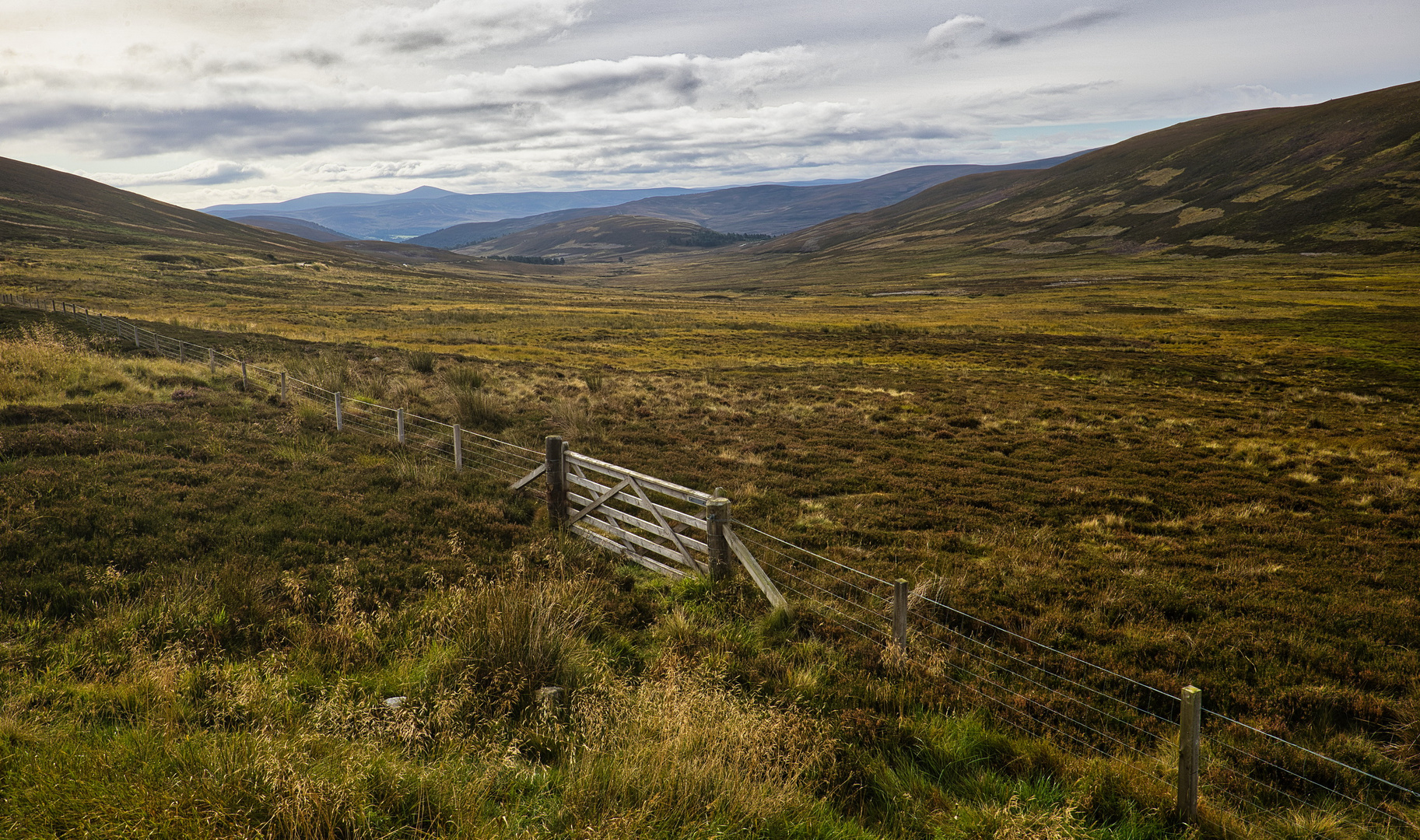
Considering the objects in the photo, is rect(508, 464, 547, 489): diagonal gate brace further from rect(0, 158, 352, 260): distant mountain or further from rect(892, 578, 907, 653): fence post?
rect(0, 158, 352, 260): distant mountain

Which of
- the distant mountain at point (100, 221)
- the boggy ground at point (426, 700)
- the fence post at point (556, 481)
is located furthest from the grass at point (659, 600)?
the distant mountain at point (100, 221)

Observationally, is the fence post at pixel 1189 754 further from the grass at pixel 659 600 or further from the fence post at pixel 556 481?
the fence post at pixel 556 481

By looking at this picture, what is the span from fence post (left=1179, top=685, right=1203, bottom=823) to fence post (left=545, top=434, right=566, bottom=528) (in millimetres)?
8284

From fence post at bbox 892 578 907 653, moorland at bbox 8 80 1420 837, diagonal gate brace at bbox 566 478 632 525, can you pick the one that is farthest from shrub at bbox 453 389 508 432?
fence post at bbox 892 578 907 653

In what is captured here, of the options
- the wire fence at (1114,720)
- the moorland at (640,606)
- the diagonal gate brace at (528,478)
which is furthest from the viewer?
the diagonal gate brace at (528,478)

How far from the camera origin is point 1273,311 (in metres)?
54.8

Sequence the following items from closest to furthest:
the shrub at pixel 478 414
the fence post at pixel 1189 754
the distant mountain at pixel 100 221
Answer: the fence post at pixel 1189 754 < the shrub at pixel 478 414 < the distant mountain at pixel 100 221

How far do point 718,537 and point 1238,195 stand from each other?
17158 cm

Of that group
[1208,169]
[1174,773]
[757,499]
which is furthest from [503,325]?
[1208,169]

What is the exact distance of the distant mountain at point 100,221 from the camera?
111875mm

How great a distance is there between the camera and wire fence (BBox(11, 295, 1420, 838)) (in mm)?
4871

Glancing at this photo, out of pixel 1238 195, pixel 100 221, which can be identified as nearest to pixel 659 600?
pixel 1238 195

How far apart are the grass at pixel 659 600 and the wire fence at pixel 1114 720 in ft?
0.70

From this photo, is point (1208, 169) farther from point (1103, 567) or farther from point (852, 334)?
point (1103, 567)
